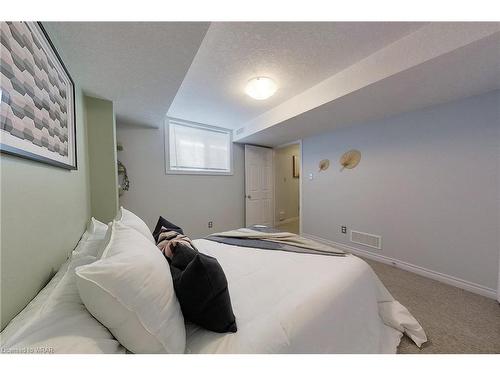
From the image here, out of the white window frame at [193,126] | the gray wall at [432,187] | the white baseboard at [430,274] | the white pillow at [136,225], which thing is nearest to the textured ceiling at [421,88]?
the gray wall at [432,187]

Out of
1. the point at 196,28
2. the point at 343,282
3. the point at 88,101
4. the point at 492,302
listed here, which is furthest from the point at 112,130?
the point at 492,302

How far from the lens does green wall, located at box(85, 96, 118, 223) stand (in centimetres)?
191

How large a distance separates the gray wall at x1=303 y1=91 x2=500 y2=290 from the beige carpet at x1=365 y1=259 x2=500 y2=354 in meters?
0.28

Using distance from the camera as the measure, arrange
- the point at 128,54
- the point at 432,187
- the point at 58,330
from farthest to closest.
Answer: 1. the point at 432,187
2. the point at 128,54
3. the point at 58,330

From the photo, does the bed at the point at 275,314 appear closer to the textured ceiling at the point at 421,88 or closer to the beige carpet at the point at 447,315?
the beige carpet at the point at 447,315

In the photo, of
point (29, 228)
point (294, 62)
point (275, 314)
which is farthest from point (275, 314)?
point (294, 62)

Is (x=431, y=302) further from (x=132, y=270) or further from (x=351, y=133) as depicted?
(x=132, y=270)

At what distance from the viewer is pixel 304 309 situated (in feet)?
2.78

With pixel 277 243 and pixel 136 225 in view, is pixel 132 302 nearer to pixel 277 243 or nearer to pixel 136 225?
pixel 136 225

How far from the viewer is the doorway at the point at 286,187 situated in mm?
4660

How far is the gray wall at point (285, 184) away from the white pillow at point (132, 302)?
4.11m

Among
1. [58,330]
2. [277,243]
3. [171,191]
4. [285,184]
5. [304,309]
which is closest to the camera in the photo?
[58,330]

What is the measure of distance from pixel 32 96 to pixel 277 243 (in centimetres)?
176

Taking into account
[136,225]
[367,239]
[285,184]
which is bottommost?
[367,239]
